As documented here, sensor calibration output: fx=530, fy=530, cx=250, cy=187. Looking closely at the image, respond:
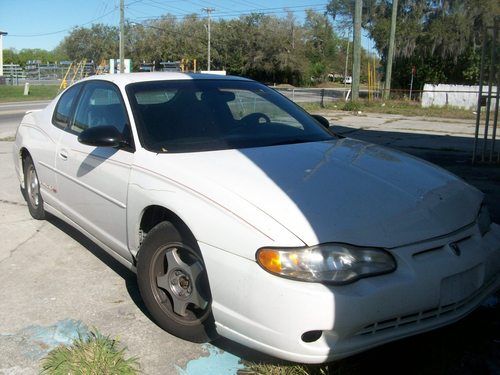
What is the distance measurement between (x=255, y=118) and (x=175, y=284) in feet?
5.04

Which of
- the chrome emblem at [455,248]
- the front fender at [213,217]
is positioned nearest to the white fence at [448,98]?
the chrome emblem at [455,248]

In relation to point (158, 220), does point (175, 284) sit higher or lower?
lower

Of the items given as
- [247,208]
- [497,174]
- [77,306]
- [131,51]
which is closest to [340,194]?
[247,208]

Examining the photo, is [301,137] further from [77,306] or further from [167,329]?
[77,306]

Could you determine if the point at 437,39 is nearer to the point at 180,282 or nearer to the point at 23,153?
the point at 23,153

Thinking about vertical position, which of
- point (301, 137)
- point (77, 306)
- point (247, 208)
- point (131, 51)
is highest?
point (131, 51)

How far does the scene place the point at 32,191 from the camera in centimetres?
557

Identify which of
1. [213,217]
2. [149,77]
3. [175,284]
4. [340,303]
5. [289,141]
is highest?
[149,77]

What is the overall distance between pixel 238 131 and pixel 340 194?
121 cm

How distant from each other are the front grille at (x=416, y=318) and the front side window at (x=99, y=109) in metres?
2.09

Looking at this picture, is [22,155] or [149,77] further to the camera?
[22,155]

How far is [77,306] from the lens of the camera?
365cm

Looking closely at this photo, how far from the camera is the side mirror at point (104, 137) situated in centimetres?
357

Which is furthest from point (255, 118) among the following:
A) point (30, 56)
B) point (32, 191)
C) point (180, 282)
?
point (30, 56)
